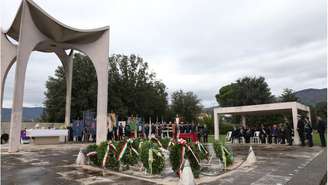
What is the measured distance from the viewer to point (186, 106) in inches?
1881

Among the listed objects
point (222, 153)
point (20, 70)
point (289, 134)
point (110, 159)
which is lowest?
point (110, 159)

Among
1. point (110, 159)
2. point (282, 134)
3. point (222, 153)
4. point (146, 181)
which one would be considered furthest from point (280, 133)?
point (146, 181)

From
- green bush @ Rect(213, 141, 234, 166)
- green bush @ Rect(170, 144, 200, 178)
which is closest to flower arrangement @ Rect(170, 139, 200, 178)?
green bush @ Rect(170, 144, 200, 178)

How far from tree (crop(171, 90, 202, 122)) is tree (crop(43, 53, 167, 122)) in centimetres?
440

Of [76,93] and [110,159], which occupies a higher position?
[76,93]

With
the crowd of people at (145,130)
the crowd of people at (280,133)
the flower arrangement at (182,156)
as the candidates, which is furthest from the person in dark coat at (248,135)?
the flower arrangement at (182,156)

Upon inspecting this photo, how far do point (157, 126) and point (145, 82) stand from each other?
1670 centimetres

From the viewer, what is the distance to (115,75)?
37.1 metres

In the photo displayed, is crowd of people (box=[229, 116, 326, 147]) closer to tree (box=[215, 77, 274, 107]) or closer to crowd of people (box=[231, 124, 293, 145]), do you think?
crowd of people (box=[231, 124, 293, 145])

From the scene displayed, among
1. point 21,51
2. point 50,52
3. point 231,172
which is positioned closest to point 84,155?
point 231,172

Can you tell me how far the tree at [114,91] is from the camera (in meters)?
32.6

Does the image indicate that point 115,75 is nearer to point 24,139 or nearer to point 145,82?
point 145,82

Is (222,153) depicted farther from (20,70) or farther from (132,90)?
(132,90)

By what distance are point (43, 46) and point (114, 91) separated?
15.8 metres
